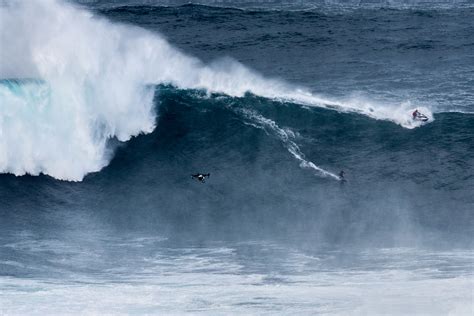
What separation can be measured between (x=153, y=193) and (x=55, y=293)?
747 centimetres

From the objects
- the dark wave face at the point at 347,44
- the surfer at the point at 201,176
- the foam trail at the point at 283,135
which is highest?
the dark wave face at the point at 347,44

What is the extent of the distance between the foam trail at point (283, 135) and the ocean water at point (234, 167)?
0.19 ft

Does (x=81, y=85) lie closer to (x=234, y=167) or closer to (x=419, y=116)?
(x=234, y=167)

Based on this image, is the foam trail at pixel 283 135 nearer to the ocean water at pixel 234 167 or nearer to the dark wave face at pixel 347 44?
the ocean water at pixel 234 167

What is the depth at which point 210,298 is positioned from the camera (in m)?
32.1

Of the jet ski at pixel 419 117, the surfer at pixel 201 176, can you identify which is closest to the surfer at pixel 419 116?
the jet ski at pixel 419 117

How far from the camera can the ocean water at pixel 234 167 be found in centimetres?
3288

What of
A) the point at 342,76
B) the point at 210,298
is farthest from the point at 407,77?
the point at 210,298

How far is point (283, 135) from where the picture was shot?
41.2 meters

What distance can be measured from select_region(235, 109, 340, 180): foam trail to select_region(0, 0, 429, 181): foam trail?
4.09 feet

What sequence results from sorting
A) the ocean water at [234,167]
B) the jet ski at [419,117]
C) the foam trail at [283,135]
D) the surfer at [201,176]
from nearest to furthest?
the ocean water at [234,167]
the surfer at [201,176]
the foam trail at [283,135]
the jet ski at [419,117]

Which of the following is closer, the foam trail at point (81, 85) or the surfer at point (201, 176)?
the surfer at point (201, 176)

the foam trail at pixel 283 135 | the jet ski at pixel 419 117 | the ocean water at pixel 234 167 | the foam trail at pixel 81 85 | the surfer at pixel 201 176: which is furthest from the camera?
the jet ski at pixel 419 117

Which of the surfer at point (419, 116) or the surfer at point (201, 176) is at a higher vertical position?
the surfer at point (419, 116)
